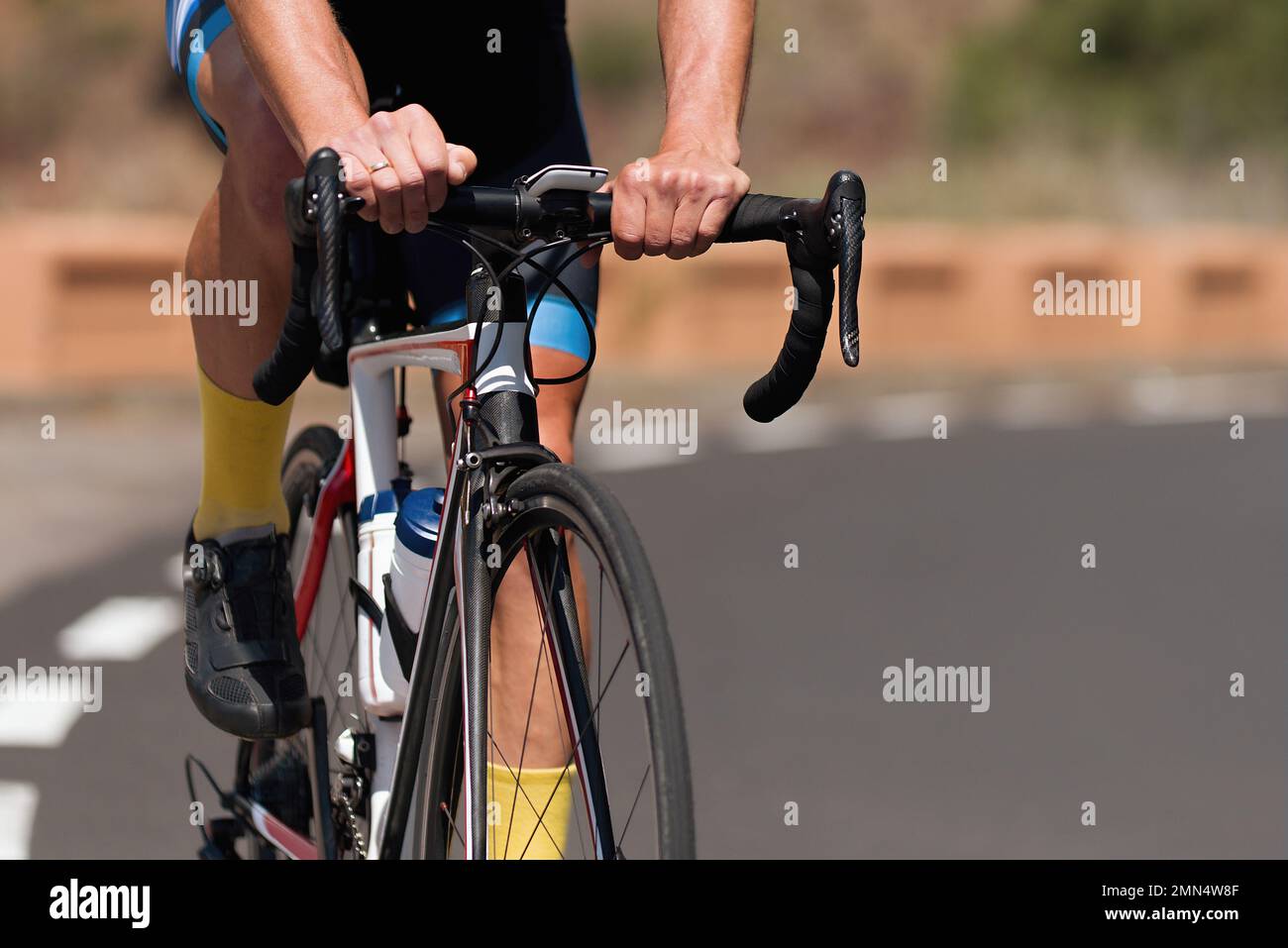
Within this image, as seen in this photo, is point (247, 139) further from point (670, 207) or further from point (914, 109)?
point (914, 109)

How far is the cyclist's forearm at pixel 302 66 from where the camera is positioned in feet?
8.82

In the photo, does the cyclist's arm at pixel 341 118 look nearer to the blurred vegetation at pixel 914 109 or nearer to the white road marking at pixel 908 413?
the white road marking at pixel 908 413

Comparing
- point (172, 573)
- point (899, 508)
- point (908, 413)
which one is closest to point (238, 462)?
point (172, 573)

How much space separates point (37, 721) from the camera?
5.41 meters

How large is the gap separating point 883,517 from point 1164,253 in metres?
8.98

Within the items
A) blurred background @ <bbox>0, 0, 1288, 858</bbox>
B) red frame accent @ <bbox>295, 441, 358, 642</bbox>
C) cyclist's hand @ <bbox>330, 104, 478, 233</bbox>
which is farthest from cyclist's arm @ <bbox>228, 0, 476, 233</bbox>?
blurred background @ <bbox>0, 0, 1288, 858</bbox>

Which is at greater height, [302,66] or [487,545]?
[302,66]

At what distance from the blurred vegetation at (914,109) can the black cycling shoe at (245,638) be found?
15810 millimetres

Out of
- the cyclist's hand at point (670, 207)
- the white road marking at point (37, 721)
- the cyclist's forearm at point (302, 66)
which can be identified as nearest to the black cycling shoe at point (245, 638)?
the cyclist's forearm at point (302, 66)

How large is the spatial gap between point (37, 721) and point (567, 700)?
3157 mm

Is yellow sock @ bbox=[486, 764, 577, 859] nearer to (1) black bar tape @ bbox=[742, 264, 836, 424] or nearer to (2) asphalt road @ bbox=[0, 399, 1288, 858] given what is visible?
(1) black bar tape @ bbox=[742, 264, 836, 424]

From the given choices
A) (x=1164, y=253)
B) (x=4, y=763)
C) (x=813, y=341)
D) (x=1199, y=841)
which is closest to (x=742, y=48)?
(x=813, y=341)
